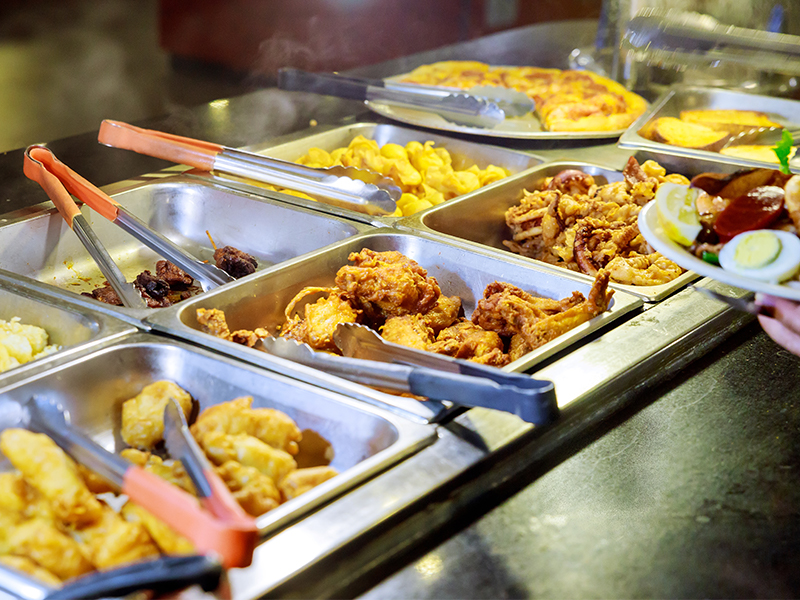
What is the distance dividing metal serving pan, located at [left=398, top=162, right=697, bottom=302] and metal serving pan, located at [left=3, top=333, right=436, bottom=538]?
818 mm

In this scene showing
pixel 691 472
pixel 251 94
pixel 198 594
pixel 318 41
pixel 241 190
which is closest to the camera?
pixel 198 594

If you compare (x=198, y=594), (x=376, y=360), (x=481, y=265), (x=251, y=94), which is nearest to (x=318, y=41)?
(x=251, y=94)

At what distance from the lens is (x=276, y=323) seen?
1928mm

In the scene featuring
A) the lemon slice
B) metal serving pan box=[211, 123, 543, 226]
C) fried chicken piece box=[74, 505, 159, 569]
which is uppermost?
the lemon slice

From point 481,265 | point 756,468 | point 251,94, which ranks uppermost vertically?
point 251,94

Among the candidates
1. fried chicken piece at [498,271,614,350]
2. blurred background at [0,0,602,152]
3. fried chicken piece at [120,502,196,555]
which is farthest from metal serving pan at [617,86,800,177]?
blurred background at [0,0,602,152]

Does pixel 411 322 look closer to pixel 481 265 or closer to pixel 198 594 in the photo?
pixel 481 265

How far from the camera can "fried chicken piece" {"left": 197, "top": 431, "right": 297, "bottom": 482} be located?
1244mm

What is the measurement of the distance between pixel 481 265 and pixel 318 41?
19.6 feet

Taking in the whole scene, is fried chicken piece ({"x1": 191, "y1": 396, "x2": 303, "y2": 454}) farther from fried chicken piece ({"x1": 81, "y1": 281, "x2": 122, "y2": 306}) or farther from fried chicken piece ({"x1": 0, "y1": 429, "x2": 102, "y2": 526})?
fried chicken piece ({"x1": 81, "y1": 281, "x2": 122, "y2": 306})

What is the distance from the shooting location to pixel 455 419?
1344 millimetres

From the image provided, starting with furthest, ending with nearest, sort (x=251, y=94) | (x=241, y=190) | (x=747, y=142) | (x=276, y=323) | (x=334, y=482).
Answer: (x=251, y=94) → (x=747, y=142) → (x=241, y=190) → (x=276, y=323) → (x=334, y=482)

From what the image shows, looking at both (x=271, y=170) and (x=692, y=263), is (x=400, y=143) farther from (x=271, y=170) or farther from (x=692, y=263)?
(x=692, y=263)

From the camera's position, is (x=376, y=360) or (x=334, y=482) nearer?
(x=334, y=482)
